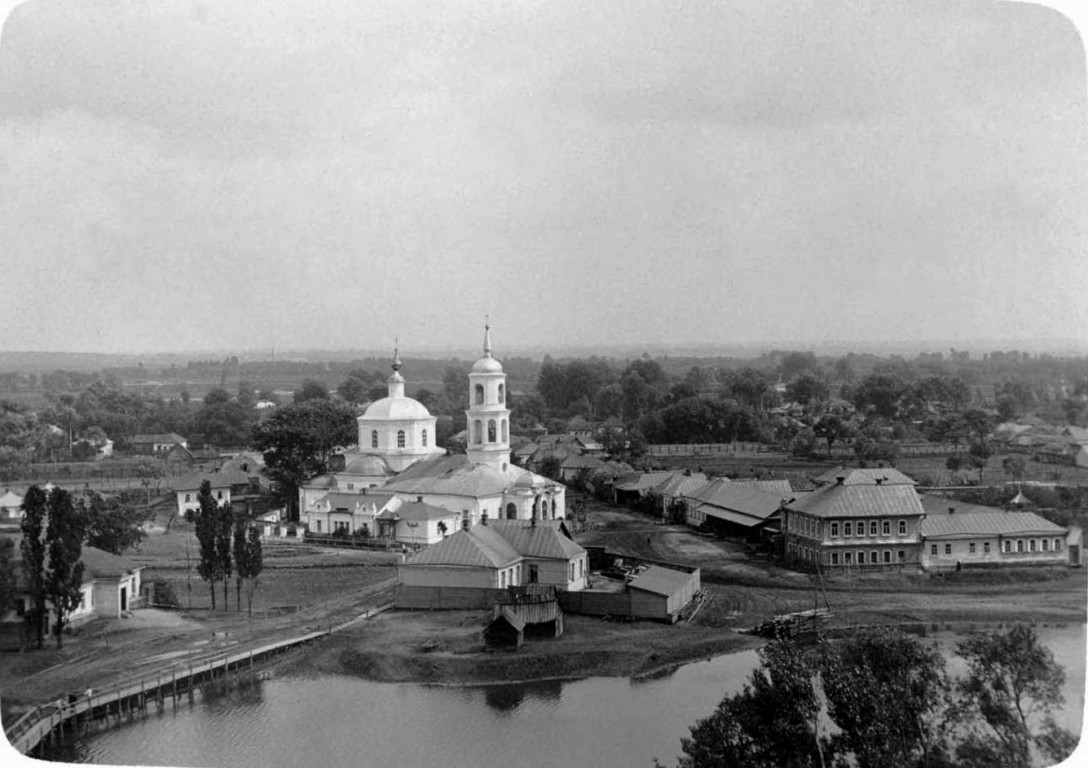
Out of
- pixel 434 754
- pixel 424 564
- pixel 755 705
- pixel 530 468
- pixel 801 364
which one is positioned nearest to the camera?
pixel 755 705

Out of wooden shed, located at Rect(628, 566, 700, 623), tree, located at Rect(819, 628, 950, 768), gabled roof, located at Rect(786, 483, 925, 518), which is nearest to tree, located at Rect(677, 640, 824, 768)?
tree, located at Rect(819, 628, 950, 768)

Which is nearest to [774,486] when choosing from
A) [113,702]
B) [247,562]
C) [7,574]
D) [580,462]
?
[580,462]

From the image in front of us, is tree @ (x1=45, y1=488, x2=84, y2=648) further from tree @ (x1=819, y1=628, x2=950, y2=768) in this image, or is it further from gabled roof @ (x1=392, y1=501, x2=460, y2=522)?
tree @ (x1=819, y1=628, x2=950, y2=768)

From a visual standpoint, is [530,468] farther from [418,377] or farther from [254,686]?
[254,686]

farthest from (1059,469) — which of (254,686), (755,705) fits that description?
(254,686)

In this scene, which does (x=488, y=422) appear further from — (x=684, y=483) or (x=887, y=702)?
(x=887, y=702)

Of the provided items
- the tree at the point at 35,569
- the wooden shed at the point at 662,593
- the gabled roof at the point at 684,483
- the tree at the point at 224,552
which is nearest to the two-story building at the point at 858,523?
the wooden shed at the point at 662,593
